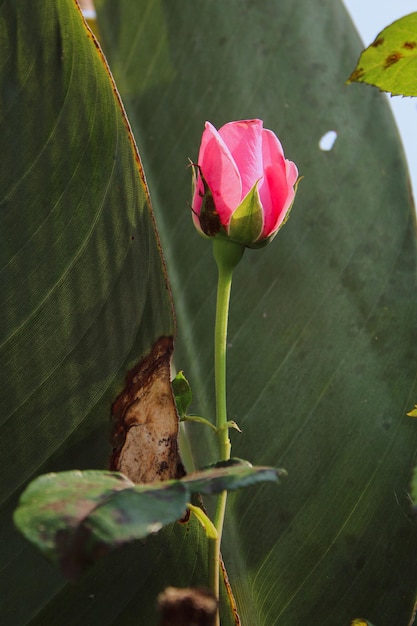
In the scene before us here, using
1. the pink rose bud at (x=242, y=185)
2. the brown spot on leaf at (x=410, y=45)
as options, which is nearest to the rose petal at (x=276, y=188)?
the pink rose bud at (x=242, y=185)

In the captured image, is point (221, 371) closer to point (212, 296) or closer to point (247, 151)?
point (247, 151)

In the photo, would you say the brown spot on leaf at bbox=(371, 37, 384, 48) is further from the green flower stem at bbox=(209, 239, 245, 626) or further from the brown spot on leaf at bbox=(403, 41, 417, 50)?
the green flower stem at bbox=(209, 239, 245, 626)

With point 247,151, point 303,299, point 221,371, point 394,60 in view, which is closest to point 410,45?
point 394,60

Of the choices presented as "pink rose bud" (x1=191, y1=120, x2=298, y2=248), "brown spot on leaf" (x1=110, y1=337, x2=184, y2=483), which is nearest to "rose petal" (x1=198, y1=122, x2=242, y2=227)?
"pink rose bud" (x1=191, y1=120, x2=298, y2=248)

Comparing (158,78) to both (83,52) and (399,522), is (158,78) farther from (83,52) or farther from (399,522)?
(399,522)

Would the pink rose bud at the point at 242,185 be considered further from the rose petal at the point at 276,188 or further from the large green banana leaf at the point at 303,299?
the large green banana leaf at the point at 303,299

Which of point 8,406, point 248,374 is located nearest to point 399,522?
point 248,374
